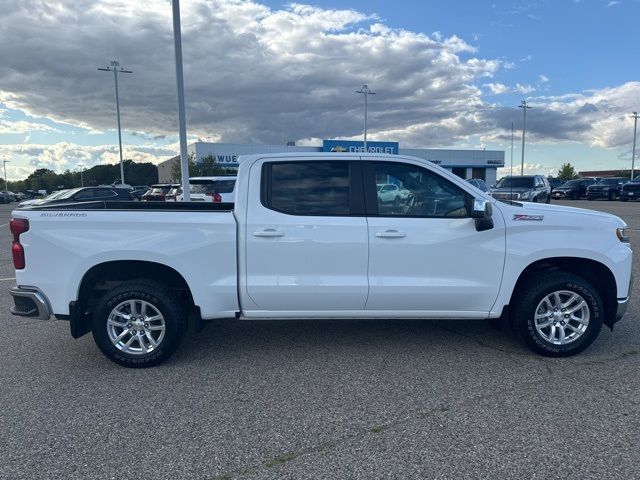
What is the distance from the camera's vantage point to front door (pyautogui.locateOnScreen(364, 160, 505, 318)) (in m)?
4.21

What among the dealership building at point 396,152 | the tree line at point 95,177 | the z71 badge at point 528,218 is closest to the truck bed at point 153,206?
the z71 badge at point 528,218

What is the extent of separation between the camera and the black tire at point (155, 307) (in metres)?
4.19

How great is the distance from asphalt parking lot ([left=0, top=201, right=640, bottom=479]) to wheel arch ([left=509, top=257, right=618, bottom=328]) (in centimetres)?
48

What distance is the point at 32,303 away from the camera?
414 cm

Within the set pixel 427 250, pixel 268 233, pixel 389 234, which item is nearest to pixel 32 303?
pixel 268 233

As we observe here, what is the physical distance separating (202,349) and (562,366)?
133 inches

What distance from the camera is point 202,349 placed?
4754 millimetres

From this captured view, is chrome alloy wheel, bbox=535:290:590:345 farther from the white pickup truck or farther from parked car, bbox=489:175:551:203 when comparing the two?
parked car, bbox=489:175:551:203

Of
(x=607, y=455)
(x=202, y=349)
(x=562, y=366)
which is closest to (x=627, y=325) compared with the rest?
(x=562, y=366)

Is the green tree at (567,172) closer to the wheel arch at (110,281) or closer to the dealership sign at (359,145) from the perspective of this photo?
the dealership sign at (359,145)

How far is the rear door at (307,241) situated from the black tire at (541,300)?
4.87ft

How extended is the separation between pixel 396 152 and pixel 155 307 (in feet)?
171

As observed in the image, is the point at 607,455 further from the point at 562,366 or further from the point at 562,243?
the point at 562,243

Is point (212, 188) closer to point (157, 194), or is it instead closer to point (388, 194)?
point (157, 194)
